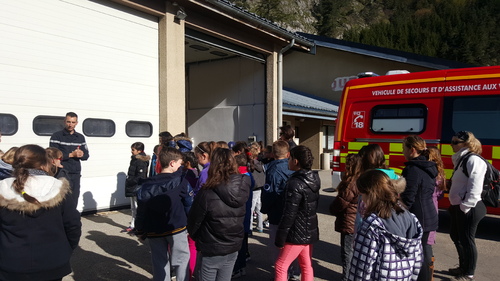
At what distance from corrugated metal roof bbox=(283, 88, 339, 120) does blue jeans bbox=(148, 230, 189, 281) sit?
406 inches

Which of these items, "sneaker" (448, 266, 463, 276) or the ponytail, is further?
"sneaker" (448, 266, 463, 276)

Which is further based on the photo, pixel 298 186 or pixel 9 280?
pixel 298 186

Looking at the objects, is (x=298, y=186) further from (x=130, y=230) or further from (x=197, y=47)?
(x=197, y=47)

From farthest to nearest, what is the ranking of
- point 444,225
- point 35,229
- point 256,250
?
point 444,225 → point 256,250 → point 35,229

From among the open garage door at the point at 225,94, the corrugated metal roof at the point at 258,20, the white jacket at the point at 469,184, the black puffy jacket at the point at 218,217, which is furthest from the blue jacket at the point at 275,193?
the open garage door at the point at 225,94

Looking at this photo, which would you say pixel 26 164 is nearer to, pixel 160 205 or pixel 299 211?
pixel 160 205

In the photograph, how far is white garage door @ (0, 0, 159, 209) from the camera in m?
6.07

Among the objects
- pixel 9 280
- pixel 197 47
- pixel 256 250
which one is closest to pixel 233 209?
pixel 9 280

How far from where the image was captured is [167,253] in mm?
3344

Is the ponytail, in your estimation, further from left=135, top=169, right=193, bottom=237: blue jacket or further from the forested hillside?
the forested hillside

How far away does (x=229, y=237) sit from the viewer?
9.48 feet

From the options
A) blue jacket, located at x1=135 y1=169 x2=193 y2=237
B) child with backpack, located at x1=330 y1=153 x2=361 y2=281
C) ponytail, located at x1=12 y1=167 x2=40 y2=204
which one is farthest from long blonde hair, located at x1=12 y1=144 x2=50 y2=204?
child with backpack, located at x1=330 y1=153 x2=361 y2=281

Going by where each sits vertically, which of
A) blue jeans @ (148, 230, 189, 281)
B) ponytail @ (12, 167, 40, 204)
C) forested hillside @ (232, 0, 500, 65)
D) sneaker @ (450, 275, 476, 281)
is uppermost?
forested hillside @ (232, 0, 500, 65)

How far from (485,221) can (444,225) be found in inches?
39.4
